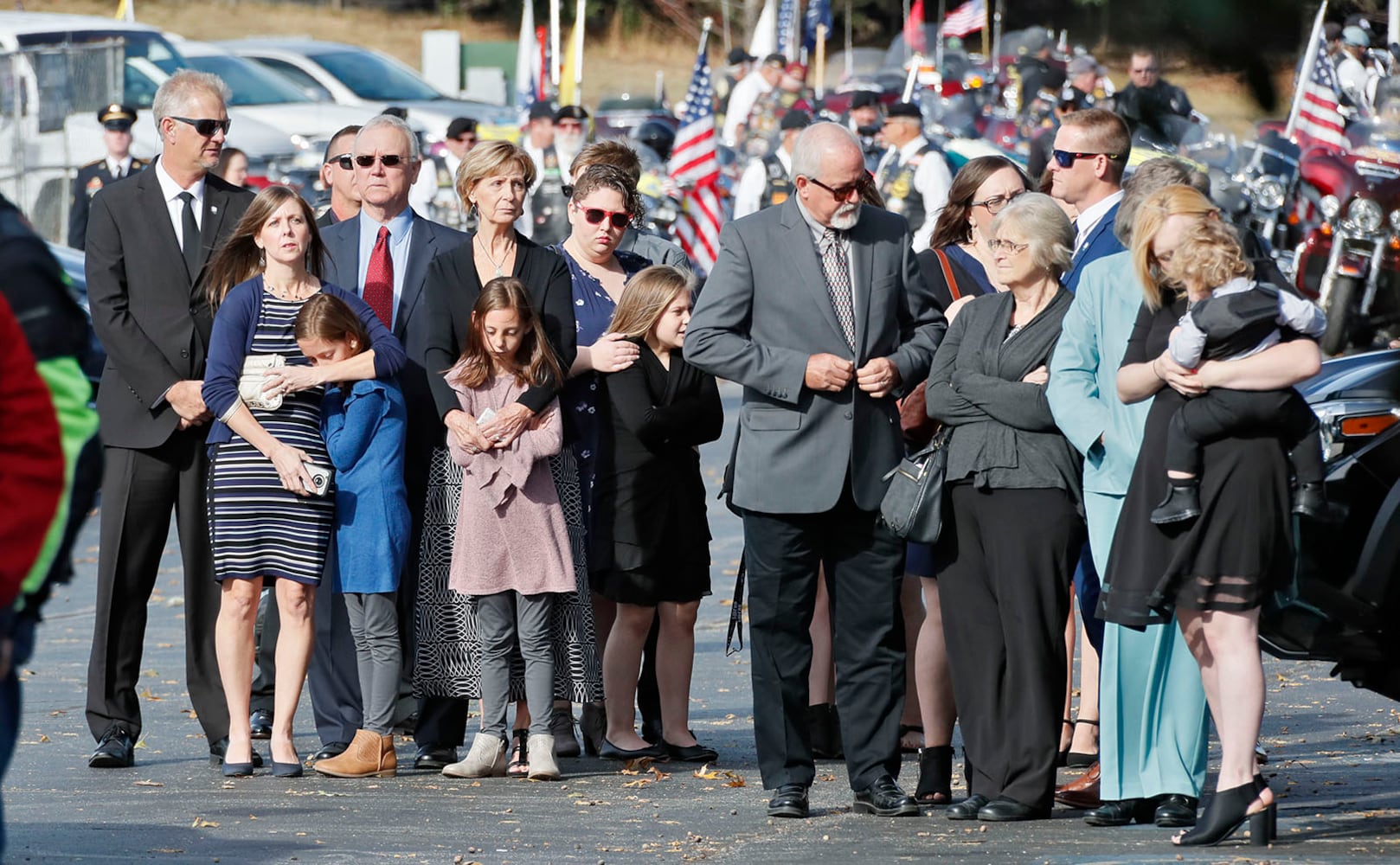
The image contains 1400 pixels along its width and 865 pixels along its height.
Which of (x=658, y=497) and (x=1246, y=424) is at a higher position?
(x=1246, y=424)

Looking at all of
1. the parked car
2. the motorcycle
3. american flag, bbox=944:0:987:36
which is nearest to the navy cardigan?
the motorcycle

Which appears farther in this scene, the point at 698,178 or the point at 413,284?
the point at 698,178

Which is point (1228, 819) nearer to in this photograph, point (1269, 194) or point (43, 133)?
point (1269, 194)

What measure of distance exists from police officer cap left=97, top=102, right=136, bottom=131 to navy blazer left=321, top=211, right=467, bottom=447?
10375 mm

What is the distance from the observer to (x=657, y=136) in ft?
101

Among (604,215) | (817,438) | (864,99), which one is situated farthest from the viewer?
(864,99)

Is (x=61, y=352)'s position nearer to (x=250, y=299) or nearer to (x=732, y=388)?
(x=250, y=299)

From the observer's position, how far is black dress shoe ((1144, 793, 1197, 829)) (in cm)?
617

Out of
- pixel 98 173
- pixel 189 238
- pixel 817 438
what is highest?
pixel 189 238

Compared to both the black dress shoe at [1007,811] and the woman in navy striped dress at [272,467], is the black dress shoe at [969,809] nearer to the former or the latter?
the black dress shoe at [1007,811]

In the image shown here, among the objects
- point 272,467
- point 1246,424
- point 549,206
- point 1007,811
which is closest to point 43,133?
point 549,206

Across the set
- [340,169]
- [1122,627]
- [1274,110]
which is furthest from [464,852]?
[1274,110]

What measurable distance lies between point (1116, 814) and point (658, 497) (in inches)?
81.9

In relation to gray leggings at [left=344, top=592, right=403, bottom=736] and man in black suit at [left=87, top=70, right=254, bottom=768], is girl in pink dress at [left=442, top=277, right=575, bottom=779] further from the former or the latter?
man in black suit at [left=87, top=70, right=254, bottom=768]
